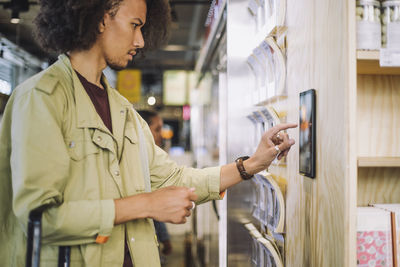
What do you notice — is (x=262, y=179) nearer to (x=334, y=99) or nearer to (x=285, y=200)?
(x=285, y=200)

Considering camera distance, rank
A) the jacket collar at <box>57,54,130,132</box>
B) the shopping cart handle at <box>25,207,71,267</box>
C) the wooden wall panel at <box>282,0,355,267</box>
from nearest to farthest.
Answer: the shopping cart handle at <box>25,207,71,267</box> < the wooden wall panel at <box>282,0,355,267</box> < the jacket collar at <box>57,54,130,132</box>

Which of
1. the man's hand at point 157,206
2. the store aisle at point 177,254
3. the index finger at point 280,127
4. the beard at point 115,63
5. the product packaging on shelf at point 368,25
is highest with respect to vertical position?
the product packaging on shelf at point 368,25

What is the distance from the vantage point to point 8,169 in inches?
55.0

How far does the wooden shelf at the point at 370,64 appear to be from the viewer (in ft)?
4.36

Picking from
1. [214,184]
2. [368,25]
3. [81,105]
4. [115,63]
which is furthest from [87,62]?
[368,25]

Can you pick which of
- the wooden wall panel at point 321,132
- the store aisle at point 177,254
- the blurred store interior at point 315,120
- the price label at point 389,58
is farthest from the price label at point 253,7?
the store aisle at point 177,254

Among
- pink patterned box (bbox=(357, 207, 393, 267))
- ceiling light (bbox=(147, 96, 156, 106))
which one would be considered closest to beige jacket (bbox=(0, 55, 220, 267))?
pink patterned box (bbox=(357, 207, 393, 267))

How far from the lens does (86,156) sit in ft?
4.60

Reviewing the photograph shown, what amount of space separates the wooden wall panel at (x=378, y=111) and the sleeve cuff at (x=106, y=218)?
112 centimetres

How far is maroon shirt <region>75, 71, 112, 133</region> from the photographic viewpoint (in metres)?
1.59

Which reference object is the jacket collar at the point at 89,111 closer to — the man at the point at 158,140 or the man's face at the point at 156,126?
the man at the point at 158,140

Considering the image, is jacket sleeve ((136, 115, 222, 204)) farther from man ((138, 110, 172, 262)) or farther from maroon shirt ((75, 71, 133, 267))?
man ((138, 110, 172, 262))

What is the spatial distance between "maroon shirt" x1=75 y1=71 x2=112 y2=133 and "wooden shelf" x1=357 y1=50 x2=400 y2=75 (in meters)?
1.01

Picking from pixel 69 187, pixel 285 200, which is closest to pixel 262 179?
pixel 285 200
